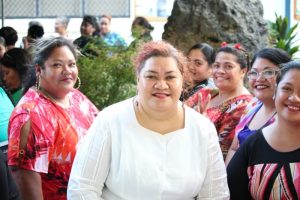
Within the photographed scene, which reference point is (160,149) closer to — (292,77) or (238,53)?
(292,77)

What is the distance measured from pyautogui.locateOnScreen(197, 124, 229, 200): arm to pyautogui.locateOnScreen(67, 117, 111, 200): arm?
504 mm

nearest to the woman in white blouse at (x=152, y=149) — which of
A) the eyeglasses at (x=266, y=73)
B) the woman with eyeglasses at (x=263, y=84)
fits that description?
the woman with eyeglasses at (x=263, y=84)

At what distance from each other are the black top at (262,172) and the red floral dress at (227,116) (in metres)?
0.88

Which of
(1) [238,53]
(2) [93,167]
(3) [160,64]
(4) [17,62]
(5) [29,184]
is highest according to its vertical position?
(3) [160,64]

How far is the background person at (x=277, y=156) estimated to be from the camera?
2.63 metres

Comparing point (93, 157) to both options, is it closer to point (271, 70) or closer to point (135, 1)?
point (271, 70)

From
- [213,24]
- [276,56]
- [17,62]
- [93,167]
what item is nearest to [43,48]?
[93,167]

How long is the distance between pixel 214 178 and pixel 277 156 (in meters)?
0.33

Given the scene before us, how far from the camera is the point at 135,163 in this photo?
8.48 ft

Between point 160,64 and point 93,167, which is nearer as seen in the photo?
point 93,167

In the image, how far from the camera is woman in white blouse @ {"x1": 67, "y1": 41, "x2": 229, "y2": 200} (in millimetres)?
2598

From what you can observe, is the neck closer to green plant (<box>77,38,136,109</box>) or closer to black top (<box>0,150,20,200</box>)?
black top (<box>0,150,20,200</box>)

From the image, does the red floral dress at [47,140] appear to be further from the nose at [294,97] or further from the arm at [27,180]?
the nose at [294,97]

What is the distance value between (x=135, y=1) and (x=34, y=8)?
207 cm
